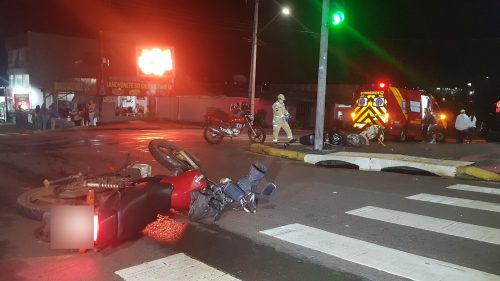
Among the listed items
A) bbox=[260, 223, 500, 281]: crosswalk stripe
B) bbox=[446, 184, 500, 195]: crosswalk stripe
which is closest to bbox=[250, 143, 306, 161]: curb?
bbox=[446, 184, 500, 195]: crosswalk stripe

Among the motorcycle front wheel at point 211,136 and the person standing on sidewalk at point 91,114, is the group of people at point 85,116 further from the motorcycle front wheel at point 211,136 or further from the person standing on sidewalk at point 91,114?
the motorcycle front wheel at point 211,136

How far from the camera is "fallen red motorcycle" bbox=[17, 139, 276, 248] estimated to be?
5.09 m

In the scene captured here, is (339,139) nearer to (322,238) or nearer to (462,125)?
(462,125)

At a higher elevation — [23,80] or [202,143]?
[23,80]

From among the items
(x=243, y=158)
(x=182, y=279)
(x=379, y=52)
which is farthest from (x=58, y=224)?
(x=379, y=52)

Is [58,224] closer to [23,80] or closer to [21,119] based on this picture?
[21,119]

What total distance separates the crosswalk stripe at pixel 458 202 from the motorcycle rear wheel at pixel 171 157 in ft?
13.2

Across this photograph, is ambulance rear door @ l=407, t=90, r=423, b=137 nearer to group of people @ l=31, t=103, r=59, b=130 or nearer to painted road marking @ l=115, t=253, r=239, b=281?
painted road marking @ l=115, t=253, r=239, b=281

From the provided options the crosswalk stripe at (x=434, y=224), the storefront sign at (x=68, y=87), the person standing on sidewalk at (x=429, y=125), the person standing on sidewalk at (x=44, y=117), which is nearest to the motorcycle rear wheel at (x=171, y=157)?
the crosswalk stripe at (x=434, y=224)

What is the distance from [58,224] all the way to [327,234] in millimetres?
3230

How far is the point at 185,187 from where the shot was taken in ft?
20.5

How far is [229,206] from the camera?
716cm

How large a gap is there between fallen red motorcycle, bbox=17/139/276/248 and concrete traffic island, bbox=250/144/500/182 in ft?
19.2

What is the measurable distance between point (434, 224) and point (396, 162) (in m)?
5.34
